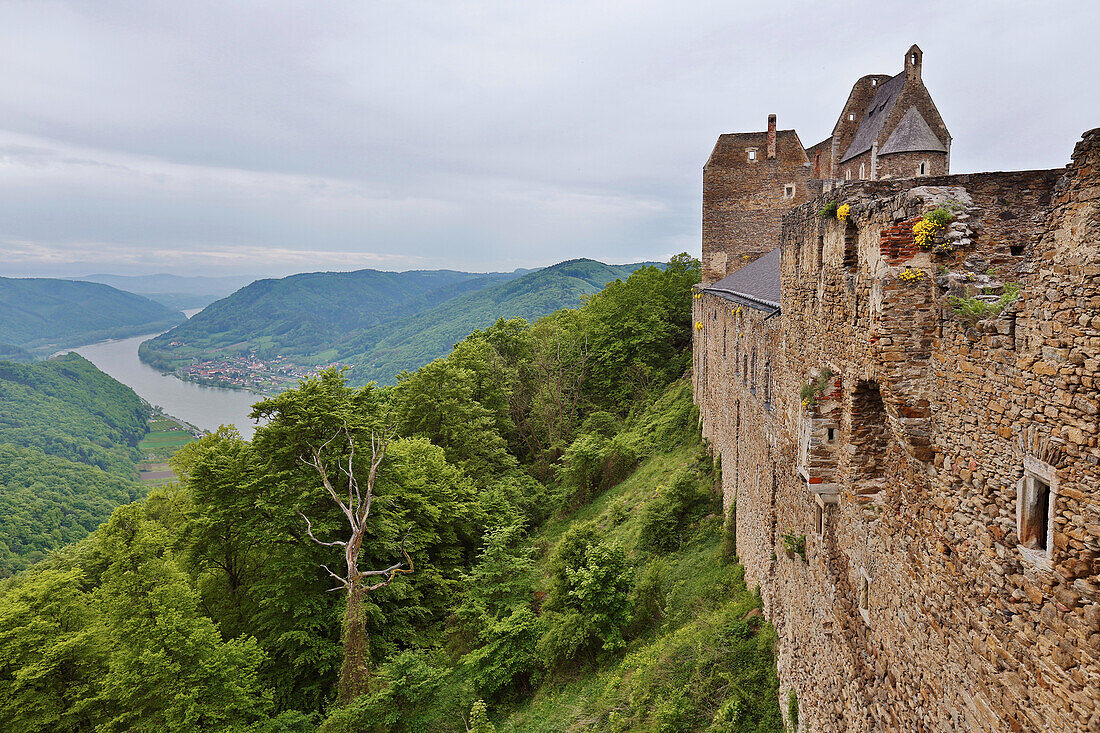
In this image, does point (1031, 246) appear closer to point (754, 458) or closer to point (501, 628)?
point (754, 458)

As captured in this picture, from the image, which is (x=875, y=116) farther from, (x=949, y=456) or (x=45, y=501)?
(x=45, y=501)

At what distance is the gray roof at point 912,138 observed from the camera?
22734 millimetres

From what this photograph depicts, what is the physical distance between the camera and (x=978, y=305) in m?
3.61

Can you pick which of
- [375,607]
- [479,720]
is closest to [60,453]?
[375,607]

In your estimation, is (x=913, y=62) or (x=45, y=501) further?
(x=45, y=501)

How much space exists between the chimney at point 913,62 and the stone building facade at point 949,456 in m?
22.4

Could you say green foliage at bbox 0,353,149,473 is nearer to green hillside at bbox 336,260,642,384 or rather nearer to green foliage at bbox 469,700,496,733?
green hillside at bbox 336,260,642,384

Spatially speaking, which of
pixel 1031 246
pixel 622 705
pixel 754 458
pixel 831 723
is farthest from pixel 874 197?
pixel 622 705

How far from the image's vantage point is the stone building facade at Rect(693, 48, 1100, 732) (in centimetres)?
283

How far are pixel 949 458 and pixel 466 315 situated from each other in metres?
150

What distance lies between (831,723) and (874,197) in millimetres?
5146

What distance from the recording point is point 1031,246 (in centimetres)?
327

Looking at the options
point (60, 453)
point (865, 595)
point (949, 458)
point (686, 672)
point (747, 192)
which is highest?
point (747, 192)

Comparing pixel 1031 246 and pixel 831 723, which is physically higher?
pixel 1031 246
